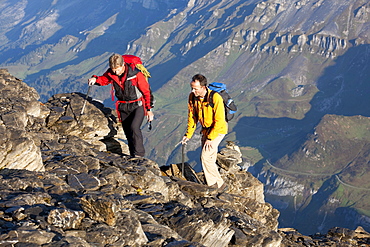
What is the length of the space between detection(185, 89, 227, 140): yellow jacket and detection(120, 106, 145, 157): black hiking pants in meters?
3.27

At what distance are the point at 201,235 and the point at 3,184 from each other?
7484mm

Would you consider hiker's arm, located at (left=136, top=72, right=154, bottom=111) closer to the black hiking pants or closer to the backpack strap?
the black hiking pants

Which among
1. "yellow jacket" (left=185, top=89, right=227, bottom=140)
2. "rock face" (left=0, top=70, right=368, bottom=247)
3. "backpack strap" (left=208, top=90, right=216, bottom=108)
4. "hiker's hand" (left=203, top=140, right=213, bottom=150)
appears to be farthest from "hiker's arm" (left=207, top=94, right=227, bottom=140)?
"rock face" (left=0, top=70, right=368, bottom=247)

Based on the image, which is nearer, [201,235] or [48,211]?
[48,211]

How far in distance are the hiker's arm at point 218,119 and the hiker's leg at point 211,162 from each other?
0.58 metres

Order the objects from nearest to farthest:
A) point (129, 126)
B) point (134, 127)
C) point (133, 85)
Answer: point (133, 85), point (134, 127), point (129, 126)

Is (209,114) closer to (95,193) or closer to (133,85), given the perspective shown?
(133,85)

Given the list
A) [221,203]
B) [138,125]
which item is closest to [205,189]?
[221,203]

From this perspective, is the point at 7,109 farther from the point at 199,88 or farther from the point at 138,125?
the point at 199,88

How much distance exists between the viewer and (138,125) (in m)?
22.4

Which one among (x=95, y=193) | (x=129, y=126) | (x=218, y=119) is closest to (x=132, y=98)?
(x=129, y=126)

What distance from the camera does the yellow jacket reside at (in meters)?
19.3

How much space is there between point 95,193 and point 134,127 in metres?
7.57

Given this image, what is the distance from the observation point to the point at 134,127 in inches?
873
